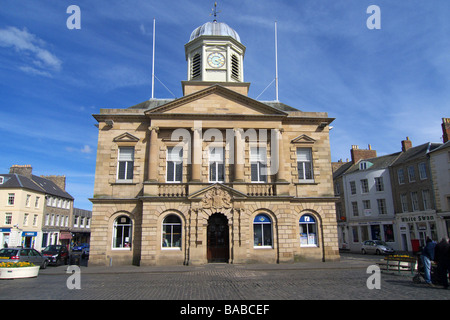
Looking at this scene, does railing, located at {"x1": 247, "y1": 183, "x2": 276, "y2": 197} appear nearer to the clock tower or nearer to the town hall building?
the town hall building

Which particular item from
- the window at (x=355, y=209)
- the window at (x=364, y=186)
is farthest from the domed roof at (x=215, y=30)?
the window at (x=355, y=209)

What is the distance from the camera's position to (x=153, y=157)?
22.8 meters

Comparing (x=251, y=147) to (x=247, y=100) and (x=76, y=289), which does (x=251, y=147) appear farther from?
(x=76, y=289)

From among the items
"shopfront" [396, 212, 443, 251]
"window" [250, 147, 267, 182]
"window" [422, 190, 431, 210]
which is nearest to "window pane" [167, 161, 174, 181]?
"window" [250, 147, 267, 182]

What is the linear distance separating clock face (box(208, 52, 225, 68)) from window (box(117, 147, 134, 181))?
10604 millimetres

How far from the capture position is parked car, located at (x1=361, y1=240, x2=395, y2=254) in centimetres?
3400

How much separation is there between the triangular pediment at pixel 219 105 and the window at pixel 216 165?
9.28 feet

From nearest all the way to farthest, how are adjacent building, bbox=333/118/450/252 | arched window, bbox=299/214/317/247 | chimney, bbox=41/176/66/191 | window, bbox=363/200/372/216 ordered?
arched window, bbox=299/214/317/247, adjacent building, bbox=333/118/450/252, window, bbox=363/200/372/216, chimney, bbox=41/176/66/191

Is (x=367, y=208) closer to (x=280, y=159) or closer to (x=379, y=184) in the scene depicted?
(x=379, y=184)

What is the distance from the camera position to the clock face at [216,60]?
28.4m

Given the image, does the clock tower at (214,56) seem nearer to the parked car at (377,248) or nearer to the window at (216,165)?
the window at (216,165)
